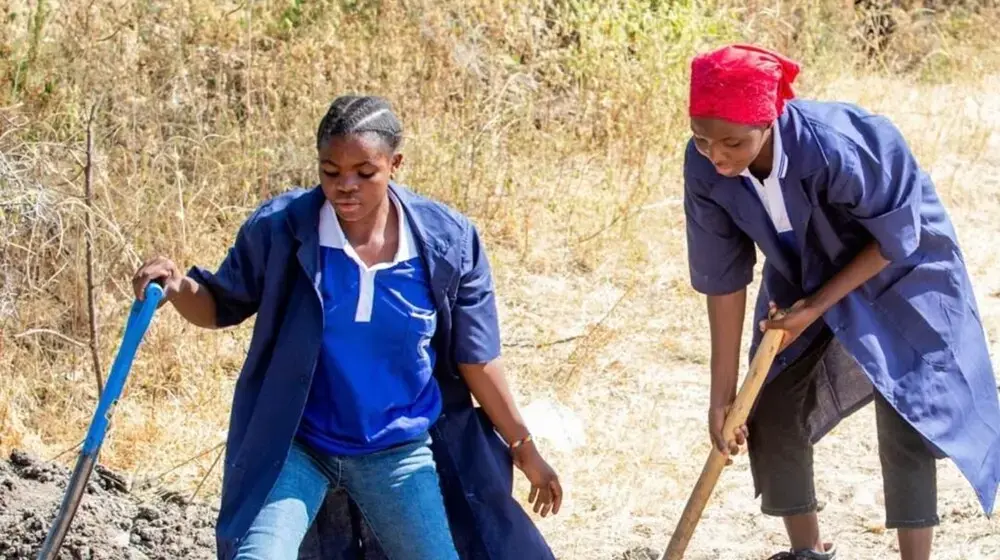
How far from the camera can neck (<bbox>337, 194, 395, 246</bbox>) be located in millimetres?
2885

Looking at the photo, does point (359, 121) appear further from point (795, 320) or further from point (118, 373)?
point (795, 320)

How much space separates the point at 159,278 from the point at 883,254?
1501 mm

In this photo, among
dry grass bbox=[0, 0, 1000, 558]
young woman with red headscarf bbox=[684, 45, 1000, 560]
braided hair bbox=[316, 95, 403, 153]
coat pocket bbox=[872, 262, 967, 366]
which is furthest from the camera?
dry grass bbox=[0, 0, 1000, 558]

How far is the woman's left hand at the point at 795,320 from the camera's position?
3.16 m

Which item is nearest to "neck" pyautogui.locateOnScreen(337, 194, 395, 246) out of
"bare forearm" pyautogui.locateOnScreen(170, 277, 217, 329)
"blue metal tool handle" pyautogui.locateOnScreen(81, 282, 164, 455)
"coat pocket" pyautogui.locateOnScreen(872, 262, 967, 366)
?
"bare forearm" pyautogui.locateOnScreen(170, 277, 217, 329)

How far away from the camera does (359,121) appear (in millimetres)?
2801

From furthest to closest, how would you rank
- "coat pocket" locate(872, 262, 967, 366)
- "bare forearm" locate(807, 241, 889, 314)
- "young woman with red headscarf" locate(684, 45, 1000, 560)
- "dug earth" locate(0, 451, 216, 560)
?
1. "dug earth" locate(0, 451, 216, 560)
2. "coat pocket" locate(872, 262, 967, 366)
3. "bare forearm" locate(807, 241, 889, 314)
4. "young woman with red headscarf" locate(684, 45, 1000, 560)

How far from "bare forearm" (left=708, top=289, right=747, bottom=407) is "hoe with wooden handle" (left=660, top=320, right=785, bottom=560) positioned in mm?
67

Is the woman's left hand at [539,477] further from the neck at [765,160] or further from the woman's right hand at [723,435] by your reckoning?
the neck at [765,160]

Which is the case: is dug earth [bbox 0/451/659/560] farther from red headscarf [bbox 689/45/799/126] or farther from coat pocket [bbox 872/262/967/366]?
red headscarf [bbox 689/45/799/126]

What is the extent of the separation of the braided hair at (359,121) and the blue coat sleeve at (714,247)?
0.71 meters

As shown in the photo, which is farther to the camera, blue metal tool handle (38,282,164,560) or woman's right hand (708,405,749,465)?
woman's right hand (708,405,749,465)

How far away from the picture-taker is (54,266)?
487 cm

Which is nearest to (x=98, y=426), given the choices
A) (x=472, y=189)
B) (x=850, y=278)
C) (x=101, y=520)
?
(x=101, y=520)
